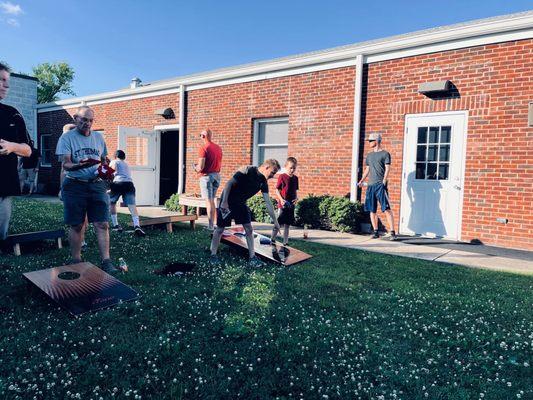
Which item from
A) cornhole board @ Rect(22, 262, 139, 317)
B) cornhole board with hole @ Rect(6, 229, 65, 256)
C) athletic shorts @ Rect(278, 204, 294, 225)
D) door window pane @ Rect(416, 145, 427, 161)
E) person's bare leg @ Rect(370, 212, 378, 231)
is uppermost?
door window pane @ Rect(416, 145, 427, 161)

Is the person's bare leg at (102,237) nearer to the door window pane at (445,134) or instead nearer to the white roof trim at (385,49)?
the door window pane at (445,134)

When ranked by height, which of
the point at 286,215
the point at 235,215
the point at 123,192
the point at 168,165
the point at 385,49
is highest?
the point at 385,49

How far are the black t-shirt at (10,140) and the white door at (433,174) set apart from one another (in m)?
6.65

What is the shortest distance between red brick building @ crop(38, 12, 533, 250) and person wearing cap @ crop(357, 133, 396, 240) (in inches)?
20.5

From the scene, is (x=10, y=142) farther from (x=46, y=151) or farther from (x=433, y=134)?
(x=46, y=151)

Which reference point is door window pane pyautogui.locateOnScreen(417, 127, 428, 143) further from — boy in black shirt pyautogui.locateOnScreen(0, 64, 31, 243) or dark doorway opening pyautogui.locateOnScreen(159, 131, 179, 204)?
dark doorway opening pyautogui.locateOnScreen(159, 131, 179, 204)

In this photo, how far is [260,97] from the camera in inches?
390

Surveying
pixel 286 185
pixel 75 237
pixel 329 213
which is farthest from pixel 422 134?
pixel 75 237

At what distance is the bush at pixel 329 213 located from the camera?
802cm

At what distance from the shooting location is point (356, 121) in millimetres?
8227

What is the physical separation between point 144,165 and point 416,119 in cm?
848

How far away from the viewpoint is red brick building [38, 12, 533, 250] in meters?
6.70

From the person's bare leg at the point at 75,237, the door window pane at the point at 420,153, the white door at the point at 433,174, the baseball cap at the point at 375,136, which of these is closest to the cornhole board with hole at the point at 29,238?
the person's bare leg at the point at 75,237

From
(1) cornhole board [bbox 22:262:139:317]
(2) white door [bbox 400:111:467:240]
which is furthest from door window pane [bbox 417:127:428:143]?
(1) cornhole board [bbox 22:262:139:317]
